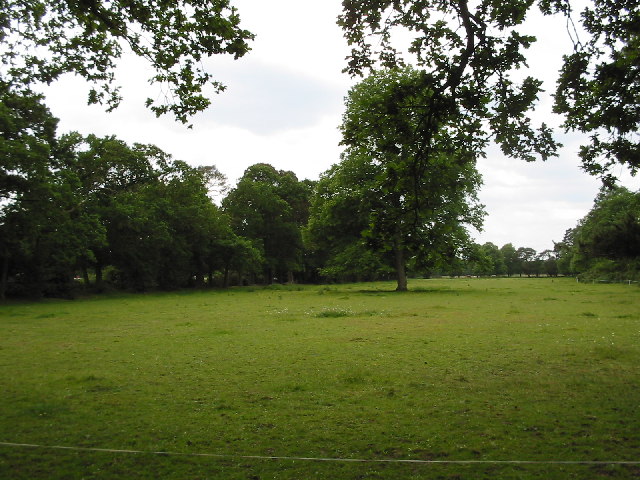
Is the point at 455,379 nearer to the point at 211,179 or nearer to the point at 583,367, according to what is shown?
the point at 583,367

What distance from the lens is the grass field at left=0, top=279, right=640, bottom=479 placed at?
532cm

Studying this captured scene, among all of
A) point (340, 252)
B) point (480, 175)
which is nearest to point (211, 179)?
point (340, 252)

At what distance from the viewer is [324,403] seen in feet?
24.9

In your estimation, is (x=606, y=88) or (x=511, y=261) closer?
(x=606, y=88)

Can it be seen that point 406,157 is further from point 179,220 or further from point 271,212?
point 271,212

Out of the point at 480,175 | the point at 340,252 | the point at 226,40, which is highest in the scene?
the point at 480,175

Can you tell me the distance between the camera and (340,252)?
44.0 m

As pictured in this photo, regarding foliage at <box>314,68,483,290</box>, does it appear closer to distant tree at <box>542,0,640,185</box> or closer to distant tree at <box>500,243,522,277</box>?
distant tree at <box>542,0,640,185</box>

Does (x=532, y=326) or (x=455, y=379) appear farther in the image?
(x=532, y=326)

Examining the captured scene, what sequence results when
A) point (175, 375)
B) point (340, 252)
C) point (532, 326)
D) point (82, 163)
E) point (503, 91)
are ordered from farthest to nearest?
point (340, 252)
point (82, 163)
point (532, 326)
point (175, 375)
point (503, 91)

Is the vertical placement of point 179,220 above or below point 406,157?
above

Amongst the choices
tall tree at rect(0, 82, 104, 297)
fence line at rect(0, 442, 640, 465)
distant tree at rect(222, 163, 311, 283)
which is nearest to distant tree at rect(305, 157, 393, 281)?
distant tree at rect(222, 163, 311, 283)

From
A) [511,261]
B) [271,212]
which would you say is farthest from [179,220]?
[511,261]

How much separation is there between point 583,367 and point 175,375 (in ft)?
30.7
